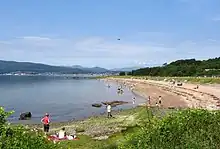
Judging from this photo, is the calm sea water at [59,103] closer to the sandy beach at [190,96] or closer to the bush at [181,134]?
the sandy beach at [190,96]

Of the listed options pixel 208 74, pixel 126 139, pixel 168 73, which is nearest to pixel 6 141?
pixel 126 139

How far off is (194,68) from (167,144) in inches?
6516

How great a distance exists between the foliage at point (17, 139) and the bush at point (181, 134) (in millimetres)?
3425

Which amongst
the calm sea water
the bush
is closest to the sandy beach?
the calm sea water

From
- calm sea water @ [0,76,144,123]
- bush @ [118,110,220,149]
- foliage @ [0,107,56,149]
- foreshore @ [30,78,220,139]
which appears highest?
foliage @ [0,107,56,149]

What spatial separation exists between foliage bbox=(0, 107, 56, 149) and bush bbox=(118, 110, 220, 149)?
135 inches

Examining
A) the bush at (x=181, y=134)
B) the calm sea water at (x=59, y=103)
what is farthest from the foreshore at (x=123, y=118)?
the bush at (x=181, y=134)

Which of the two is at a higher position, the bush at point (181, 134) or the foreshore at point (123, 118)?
the bush at point (181, 134)

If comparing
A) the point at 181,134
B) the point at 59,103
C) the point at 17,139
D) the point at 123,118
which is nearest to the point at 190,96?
the point at 59,103

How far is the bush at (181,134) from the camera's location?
11484 millimetres

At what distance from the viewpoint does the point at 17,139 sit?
920 centimetres

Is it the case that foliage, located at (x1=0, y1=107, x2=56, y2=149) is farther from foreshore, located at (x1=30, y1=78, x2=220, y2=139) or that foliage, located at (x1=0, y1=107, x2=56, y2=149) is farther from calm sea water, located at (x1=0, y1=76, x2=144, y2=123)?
calm sea water, located at (x1=0, y1=76, x2=144, y2=123)

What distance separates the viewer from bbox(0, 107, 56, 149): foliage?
885 centimetres

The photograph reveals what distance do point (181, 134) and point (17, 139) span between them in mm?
5470
